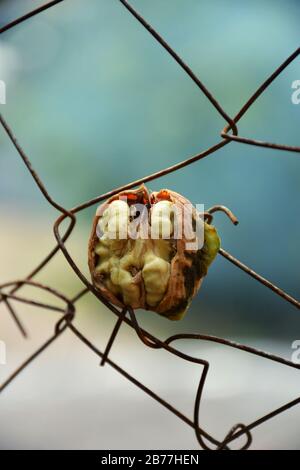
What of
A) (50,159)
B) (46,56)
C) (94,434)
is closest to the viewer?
(94,434)

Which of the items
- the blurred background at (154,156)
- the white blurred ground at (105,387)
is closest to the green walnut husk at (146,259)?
the white blurred ground at (105,387)

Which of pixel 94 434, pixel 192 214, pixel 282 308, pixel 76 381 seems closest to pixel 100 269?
pixel 192 214

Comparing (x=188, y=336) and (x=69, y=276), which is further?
(x=69, y=276)

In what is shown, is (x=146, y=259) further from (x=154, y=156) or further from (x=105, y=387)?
(x=154, y=156)

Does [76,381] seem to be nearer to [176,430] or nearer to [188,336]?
[176,430]

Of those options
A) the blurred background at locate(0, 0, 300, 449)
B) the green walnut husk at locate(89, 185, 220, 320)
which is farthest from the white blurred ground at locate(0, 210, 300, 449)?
the green walnut husk at locate(89, 185, 220, 320)

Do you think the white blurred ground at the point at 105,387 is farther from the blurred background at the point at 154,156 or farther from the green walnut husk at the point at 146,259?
the green walnut husk at the point at 146,259

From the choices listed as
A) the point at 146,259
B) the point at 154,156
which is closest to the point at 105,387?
the point at 154,156

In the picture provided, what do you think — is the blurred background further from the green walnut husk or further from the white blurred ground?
the green walnut husk
